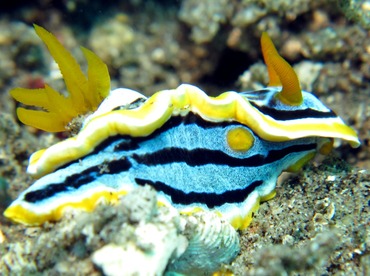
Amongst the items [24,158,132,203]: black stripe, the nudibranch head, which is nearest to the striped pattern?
[24,158,132,203]: black stripe

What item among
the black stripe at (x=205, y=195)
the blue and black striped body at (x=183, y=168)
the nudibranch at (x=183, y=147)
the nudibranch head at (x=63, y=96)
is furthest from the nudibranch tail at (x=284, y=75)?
the nudibranch head at (x=63, y=96)

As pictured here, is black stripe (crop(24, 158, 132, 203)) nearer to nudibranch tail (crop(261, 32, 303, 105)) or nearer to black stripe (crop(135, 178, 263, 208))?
black stripe (crop(135, 178, 263, 208))

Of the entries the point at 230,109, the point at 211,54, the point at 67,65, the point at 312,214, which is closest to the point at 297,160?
the point at 312,214

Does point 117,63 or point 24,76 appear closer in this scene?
point 24,76

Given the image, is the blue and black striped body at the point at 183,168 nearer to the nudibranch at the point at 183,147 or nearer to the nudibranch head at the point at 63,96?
the nudibranch at the point at 183,147

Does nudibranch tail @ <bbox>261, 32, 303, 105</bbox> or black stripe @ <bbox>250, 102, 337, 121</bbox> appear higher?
nudibranch tail @ <bbox>261, 32, 303, 105</bbox>

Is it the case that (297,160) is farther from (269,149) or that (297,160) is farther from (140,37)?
(140,37)
